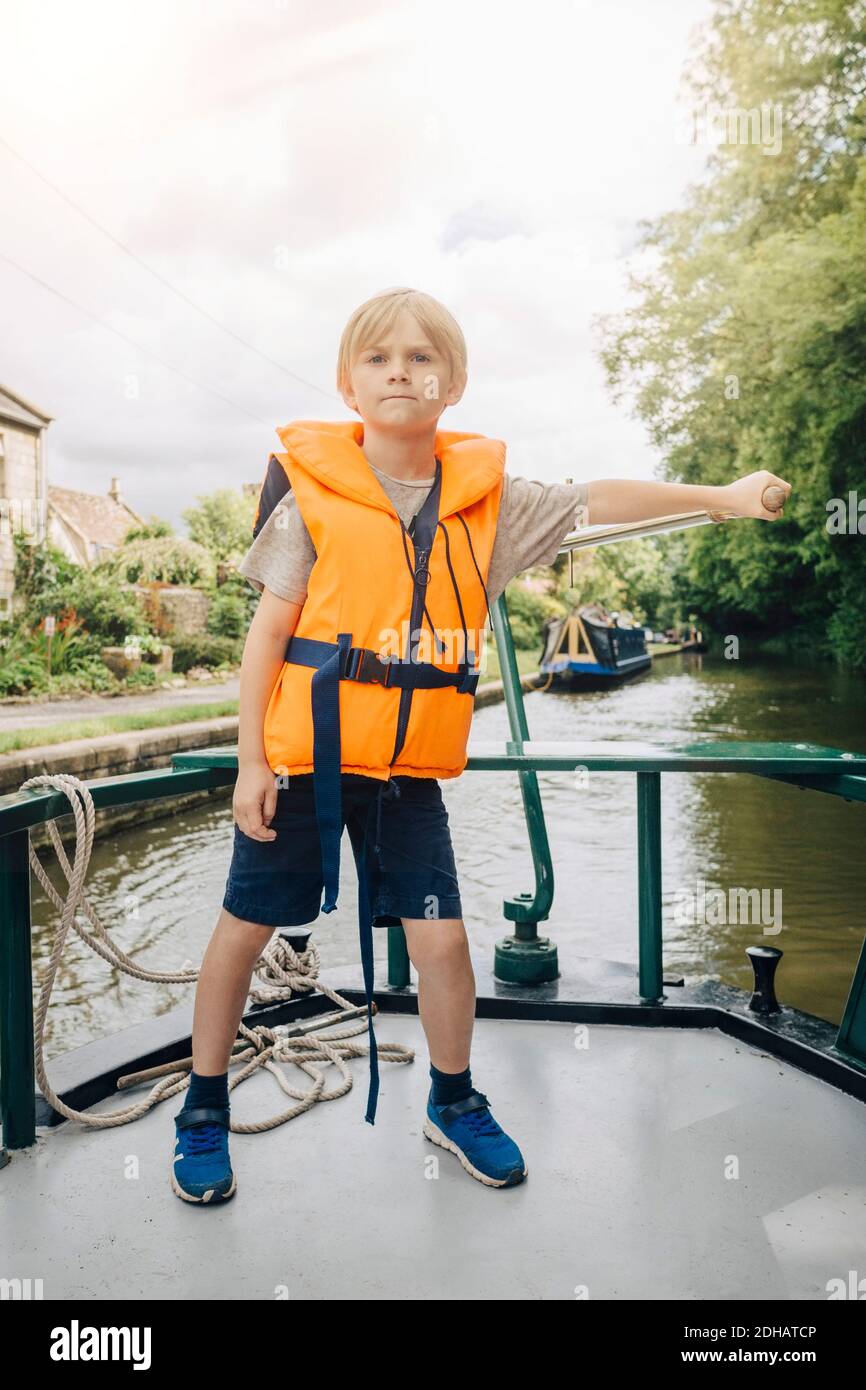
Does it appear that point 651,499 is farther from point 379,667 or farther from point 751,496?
point 379,667

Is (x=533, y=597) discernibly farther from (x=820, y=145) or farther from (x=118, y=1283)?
(x=118, y=1283)

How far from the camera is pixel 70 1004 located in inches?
162

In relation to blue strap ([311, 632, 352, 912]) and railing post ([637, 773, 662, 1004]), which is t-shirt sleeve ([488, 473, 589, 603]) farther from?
railing post ([637, 773, 662, 1004])

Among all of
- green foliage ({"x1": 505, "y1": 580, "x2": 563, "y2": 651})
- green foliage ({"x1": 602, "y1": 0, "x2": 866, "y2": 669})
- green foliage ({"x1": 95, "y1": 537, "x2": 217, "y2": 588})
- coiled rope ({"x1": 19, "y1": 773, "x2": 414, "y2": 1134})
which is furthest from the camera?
green foliage ({"x1": 505, "y1": 580, "x2": 563, "y2": 651})

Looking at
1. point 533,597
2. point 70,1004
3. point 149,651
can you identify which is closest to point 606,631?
point 149,651

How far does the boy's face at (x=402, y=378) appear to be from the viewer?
1.55 meters

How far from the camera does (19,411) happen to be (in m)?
17.3

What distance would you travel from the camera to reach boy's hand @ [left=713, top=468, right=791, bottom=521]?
157cm

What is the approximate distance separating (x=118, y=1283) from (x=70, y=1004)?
2.94 meters

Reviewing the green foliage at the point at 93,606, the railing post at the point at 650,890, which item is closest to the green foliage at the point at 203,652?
the green foliage at the point at 93,606

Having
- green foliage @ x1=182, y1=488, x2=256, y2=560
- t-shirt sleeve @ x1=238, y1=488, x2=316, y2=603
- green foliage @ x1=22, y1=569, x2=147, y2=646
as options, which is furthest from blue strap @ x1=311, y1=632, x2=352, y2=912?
green foliage @ x1=182, y1=488, x2=256, y2=560

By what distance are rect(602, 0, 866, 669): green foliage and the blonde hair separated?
12516mm

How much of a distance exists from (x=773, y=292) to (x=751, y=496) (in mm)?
13905

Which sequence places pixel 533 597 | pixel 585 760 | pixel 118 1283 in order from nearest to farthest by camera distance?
pixel 118 1283
pixel 585 760
pixel 533 597
